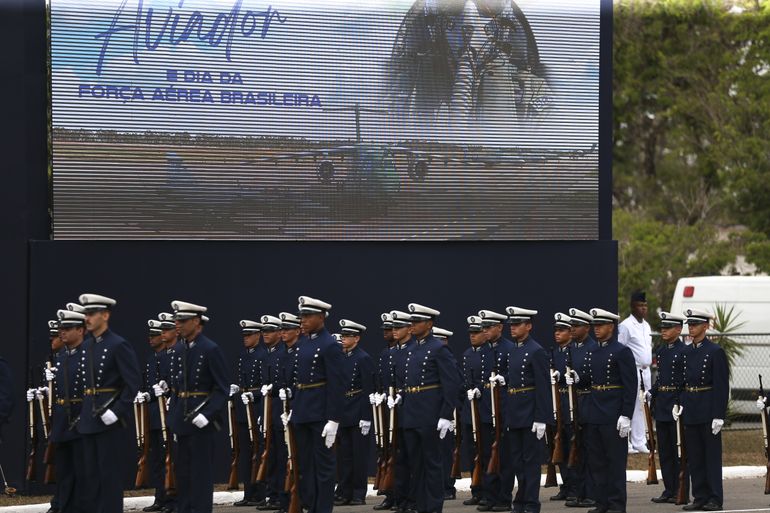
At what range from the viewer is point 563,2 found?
18.7 meters

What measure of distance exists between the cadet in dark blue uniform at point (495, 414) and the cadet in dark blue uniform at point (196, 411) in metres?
3.15

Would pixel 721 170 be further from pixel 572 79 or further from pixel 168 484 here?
pixel 168 484

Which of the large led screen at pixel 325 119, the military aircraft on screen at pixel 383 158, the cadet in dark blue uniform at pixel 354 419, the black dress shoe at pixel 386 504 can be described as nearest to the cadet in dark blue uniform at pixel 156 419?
the large led screen at pixel 325 119

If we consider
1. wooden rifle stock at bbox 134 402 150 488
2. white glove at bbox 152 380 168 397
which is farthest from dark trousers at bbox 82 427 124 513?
wooden rifle stock at bbox 134 402 150 488

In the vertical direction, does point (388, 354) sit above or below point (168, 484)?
above

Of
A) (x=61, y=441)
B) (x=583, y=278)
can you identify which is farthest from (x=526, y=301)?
(x=61, y=441)

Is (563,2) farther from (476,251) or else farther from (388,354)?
(388,354)

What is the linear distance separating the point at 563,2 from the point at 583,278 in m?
3.38

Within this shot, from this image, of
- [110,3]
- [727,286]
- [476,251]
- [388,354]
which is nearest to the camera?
[388,354]

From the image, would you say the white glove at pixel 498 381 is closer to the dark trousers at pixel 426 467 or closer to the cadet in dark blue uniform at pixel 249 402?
the dark trousers at pixel 426 467

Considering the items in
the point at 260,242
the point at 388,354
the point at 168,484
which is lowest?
the point at 168,484

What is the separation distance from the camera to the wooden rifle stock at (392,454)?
48.5 ft

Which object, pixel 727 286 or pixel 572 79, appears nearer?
pixel 572 79

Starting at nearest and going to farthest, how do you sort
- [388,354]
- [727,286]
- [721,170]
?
[388,354], [727,286], [721,170]
